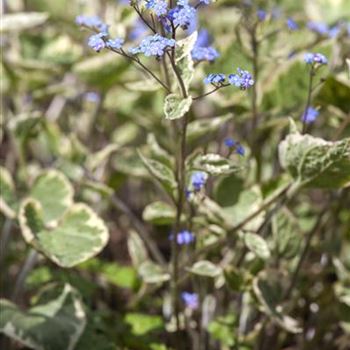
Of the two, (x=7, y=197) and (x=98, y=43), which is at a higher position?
(x=98, y=43)

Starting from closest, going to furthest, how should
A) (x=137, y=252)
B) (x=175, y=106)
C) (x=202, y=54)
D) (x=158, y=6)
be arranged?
(x=158, y=6) → (x=175, y=106) → (x=202, y=54) → (x=137, y=252)

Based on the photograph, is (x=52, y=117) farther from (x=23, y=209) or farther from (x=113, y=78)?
(x=23, y=209)

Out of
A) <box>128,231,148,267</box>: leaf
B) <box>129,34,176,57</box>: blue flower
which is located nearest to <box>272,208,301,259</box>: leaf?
<box>128,231,148,267</box>: leaf

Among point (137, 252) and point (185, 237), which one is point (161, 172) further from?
point (137, 252)

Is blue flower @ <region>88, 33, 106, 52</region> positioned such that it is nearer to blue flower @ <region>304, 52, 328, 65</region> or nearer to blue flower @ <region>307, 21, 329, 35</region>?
blue flower @ <region>304, 52, 328, 65</region>

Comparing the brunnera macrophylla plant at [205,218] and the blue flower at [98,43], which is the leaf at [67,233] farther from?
the blue flower at [98,43]

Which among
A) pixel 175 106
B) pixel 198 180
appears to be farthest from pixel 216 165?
pixel 175 106

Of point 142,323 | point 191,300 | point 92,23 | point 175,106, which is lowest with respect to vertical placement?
point 142,323

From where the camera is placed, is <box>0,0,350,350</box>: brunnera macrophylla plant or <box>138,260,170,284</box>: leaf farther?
<box>138,260,170,284</box>: leaf
